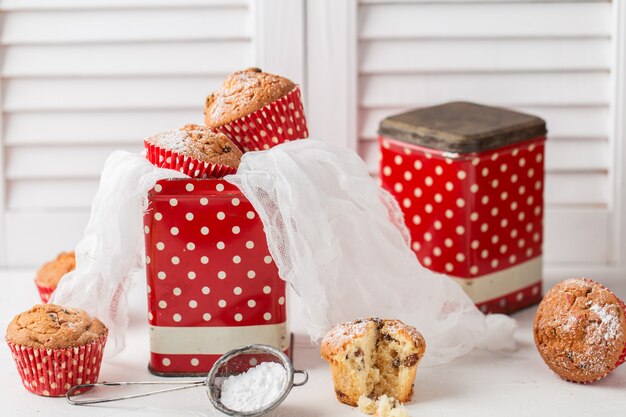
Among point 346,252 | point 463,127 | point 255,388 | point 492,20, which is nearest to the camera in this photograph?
point 255,388

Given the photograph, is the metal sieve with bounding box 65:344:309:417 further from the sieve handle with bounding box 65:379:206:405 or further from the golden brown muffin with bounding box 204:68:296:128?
the golden brown muffin with bounding box 204:68:296:128

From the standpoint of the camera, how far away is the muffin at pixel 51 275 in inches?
57.5

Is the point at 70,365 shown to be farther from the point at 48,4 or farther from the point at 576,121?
the point at 576,121

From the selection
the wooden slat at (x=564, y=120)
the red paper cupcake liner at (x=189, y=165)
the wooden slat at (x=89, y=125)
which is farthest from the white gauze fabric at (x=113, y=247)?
the wooden slat at (x=564, y=120)

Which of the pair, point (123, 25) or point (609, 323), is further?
point (123, 25)

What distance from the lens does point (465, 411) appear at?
1.18 metres

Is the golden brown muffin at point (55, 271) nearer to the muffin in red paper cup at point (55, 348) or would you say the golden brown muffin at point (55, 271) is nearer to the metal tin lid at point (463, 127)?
the muffin in red paper cup at point (55, 348)

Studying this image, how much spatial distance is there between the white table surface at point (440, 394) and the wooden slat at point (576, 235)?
0.34 metres

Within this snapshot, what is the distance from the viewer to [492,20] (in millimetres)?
1616

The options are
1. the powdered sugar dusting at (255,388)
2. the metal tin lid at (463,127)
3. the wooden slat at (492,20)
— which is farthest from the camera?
the wooden slat at (492,20)

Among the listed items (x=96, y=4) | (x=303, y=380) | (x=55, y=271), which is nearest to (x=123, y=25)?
(x=96, y=4)

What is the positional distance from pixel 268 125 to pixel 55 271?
0.41 m

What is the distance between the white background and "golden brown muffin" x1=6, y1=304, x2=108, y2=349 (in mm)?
476

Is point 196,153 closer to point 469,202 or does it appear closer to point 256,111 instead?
point 256,111
